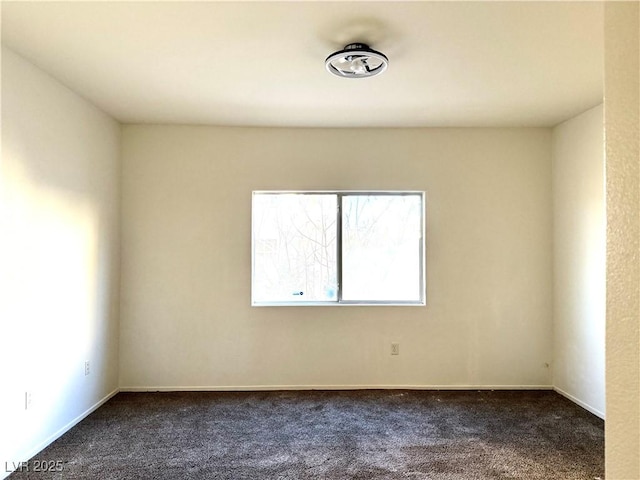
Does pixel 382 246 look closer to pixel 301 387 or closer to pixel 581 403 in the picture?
pixel 301 387

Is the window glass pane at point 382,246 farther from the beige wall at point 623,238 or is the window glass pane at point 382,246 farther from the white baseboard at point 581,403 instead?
the beige wall at point 623,238

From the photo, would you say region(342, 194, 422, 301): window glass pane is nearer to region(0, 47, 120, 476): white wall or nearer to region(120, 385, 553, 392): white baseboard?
region(120, 385, 553, 392): white baseboard

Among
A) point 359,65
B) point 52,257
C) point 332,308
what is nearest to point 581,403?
point 332,308

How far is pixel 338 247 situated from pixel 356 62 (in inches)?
76.3

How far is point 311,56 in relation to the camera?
234 centimetres

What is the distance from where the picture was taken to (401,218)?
152 inches

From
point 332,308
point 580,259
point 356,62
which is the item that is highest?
point 356,62

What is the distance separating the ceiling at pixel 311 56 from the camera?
1912 millimetres

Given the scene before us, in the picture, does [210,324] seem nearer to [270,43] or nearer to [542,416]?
[270,43]

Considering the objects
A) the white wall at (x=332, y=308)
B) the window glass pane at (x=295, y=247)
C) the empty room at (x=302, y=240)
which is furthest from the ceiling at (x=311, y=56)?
the window glass pane at (x=295, y=247)

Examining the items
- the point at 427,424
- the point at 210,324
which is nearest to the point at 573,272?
the point at 427,424

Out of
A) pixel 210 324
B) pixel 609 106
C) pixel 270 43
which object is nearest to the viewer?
pixel 609 106

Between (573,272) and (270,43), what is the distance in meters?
3.28

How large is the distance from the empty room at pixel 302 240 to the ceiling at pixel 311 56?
0.07ft
